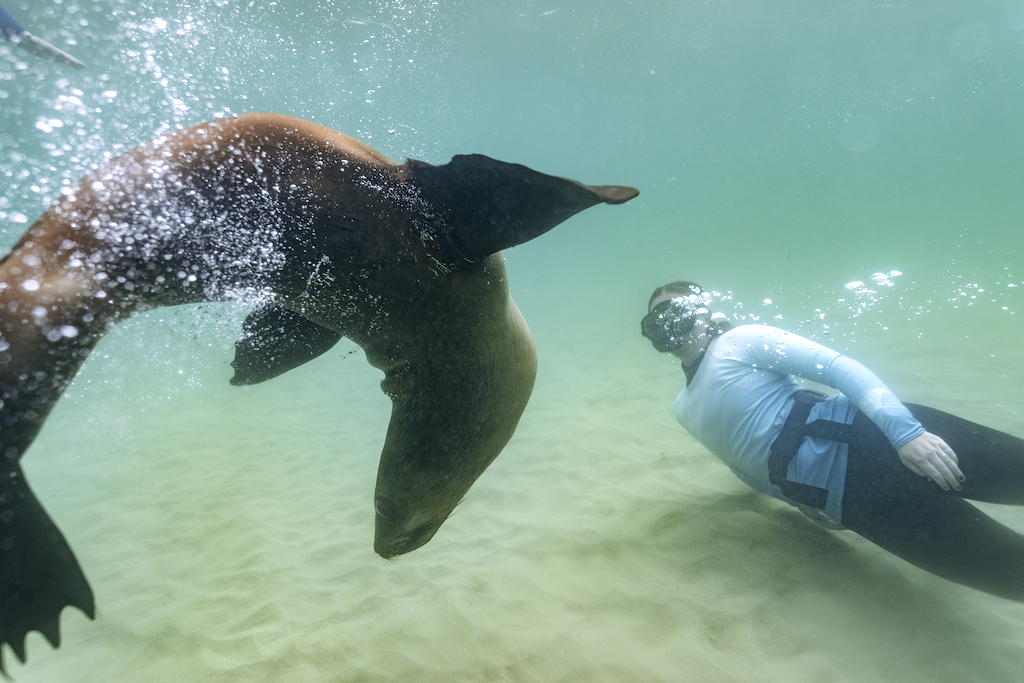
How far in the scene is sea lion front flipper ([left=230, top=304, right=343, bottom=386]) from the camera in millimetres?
1703

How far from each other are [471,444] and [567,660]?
1.72 metres

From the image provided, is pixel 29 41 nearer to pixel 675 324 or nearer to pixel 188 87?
pixel 188 87

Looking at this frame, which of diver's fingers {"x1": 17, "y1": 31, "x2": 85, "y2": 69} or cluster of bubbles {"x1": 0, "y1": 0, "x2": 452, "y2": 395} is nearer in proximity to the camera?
cluster of bubbles {"x1": 0, "y1": 0, "x2": 452, "y2": 395}

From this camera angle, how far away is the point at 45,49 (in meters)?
2.73

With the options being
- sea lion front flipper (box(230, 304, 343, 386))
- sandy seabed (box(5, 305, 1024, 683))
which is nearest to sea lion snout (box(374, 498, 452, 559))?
sea lion front flipper (box(230, 304, 343, 386))

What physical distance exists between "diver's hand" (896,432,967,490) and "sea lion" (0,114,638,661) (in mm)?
2425

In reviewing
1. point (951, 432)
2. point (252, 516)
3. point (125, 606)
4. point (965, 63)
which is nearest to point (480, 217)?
point (951, 432)

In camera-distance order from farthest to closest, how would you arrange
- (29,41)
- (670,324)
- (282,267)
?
(670,324) → (29,41) → (282,267)

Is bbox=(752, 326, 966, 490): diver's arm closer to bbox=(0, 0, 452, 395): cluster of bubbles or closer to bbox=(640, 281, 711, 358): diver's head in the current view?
bbox=(640, 281, 711, 358): diver's head

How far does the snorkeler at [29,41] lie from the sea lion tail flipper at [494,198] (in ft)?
8.73

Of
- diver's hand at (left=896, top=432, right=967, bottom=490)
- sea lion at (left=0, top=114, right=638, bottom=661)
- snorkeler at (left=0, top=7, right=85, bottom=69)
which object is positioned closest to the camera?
sea lion at (left=0, top=114, right=638, bottom=661)

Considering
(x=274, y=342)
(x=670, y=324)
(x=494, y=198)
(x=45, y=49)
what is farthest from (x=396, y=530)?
(x=45, y=49)

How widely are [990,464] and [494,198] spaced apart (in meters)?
3.11

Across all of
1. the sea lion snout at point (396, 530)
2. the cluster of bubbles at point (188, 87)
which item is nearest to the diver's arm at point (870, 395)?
the sea lion snout at point (396, 530)
